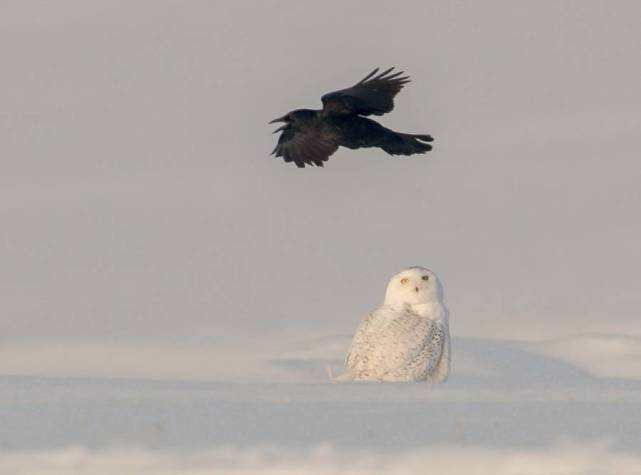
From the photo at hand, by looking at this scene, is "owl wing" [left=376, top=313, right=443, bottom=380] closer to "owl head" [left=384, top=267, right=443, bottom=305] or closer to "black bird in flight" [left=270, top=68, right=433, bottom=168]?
"owl head" [left=384, top=267, right=443, bottom=305]

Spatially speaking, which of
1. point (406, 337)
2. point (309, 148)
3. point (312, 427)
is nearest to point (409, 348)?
point (406, 337)

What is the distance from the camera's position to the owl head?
1195cm

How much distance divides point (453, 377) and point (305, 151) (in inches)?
99.6

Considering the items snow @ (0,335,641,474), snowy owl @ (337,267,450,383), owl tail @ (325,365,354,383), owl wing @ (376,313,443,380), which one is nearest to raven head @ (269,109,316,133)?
snowy owl @ (337,267,450,383)

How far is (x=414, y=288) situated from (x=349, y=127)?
252cm

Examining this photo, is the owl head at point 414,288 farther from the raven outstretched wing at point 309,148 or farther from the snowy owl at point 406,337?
the raven outstretched wing at point 309,148

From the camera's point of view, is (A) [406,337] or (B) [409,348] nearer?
(B) [409,348]

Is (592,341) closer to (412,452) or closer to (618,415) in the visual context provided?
(618,415)

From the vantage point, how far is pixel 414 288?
1195 centimetres

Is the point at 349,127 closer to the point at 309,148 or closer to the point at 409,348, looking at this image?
the point at 309,148

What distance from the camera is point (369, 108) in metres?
14.1

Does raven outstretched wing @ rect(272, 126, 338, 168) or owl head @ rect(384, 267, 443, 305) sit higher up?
raven outstretched wing @ rect(272, 126, 338, 168)

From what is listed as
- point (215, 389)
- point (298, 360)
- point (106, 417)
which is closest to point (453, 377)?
point (298, 360)

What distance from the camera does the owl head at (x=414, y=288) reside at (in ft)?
39.2
